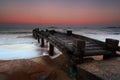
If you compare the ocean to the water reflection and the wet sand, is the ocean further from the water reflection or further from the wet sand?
the wet sand

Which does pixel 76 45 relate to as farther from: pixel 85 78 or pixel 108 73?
pixel 108 73

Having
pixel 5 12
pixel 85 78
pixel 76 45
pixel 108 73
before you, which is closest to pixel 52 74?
pixel 76 45

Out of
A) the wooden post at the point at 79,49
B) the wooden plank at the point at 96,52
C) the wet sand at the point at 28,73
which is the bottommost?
the wet sand at the point at 28,73

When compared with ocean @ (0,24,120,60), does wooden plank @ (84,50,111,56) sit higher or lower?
higher

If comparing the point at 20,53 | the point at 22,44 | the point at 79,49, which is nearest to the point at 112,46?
the point at 79,49

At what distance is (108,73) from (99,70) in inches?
8.6

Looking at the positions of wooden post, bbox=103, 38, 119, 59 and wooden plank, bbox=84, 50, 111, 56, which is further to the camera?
wooden post, bbox=103, 38, 119, 59

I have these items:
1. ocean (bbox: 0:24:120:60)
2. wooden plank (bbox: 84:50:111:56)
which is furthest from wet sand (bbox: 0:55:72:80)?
ocean (bbox: 0:24:120:60)

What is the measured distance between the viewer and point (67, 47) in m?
4.23

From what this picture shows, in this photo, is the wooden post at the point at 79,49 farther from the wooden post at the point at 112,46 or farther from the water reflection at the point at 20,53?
the water reflection at the point at 20,53

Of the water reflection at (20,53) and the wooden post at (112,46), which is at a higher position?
the wooden post at (112,46)

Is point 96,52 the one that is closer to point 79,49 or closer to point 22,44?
point 79,49

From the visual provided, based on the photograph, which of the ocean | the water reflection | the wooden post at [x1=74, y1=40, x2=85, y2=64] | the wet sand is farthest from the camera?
the ocean

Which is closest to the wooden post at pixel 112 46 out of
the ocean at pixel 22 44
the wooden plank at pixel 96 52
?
the wooden plank at pixel 96 52
